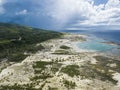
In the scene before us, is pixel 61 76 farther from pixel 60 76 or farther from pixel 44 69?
pixel 44 69

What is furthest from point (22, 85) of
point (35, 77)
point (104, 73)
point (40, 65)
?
point (104, 73)

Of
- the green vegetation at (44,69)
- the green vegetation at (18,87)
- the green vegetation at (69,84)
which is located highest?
the green vegetation at (44,69)

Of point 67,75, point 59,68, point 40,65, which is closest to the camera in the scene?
point 67,75

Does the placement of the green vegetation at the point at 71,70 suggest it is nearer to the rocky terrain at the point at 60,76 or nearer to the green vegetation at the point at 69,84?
the rocky terrain at the point at 60,76

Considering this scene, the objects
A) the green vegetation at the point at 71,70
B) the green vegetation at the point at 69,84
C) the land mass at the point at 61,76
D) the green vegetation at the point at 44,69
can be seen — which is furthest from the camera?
the green vegetation at the point at 71,70

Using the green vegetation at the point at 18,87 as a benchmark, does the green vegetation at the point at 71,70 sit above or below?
above

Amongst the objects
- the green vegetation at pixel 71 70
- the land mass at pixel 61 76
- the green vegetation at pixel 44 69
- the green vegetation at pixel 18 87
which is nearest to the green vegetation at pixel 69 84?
the land mass at pixel 61 76

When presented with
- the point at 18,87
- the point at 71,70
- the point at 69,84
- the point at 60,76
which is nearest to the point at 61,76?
the point at 60,76

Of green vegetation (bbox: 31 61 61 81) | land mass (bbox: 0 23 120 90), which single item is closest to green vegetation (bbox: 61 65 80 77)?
land mass (bbox: 0 23 120 90)

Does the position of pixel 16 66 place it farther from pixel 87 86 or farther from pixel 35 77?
pixel 87 86
